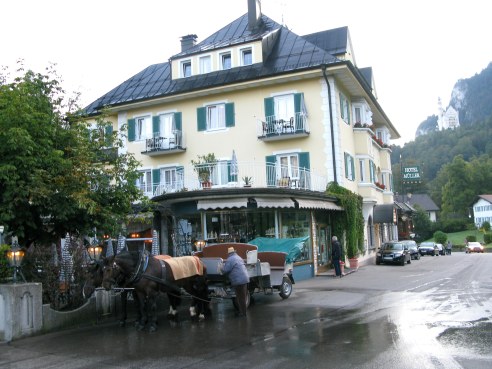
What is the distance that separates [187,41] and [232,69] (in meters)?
7.96

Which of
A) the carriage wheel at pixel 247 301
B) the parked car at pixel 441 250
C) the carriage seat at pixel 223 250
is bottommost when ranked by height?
the parked car at pixel 441 250

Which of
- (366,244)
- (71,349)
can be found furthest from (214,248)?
(366,244)

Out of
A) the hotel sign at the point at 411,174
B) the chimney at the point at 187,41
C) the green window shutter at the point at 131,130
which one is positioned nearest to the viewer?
the green window shutter at the point at 131,130

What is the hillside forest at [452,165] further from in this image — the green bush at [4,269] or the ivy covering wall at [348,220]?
the green bush at [4,269]

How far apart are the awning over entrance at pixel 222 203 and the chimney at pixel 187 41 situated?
18.2 metres

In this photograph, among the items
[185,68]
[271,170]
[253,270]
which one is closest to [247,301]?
[253,270]

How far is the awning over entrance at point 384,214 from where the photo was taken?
1282 inches

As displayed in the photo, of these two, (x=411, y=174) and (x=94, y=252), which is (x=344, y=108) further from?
(x=411, y=174)

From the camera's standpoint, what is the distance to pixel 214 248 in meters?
14.5

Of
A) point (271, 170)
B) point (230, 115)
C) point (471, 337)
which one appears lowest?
point (471, 337)

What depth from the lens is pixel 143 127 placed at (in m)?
29.5

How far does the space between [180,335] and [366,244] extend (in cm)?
2269

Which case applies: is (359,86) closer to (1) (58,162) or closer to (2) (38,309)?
(1) (58,162)

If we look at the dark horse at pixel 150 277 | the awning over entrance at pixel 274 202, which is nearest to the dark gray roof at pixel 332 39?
the awning over entrance at pixel 274 202
